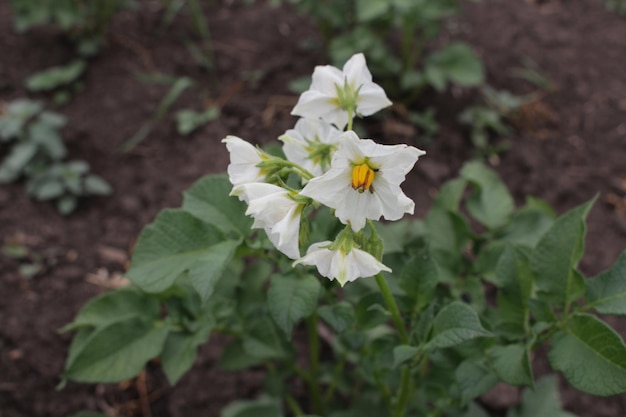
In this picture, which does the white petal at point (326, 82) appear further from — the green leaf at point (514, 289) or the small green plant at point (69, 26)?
the small green plant at point (69, 26)

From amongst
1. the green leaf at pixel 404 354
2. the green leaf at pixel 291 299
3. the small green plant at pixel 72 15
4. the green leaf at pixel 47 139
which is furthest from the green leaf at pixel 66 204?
the green leaf at pixel 404 354

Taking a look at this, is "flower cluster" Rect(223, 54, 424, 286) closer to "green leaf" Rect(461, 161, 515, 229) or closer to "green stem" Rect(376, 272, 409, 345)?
"green stem" Rect(376, 272, 409, 345)

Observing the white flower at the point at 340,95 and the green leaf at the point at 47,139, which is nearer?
the white flower at the point at 340,95

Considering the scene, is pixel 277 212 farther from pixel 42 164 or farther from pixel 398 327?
pixel 42 164

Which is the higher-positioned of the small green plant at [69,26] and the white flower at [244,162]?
the white flower at [244,162]

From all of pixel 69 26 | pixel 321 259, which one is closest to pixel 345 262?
pixel 321 259

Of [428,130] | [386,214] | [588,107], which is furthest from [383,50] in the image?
[386,214]
